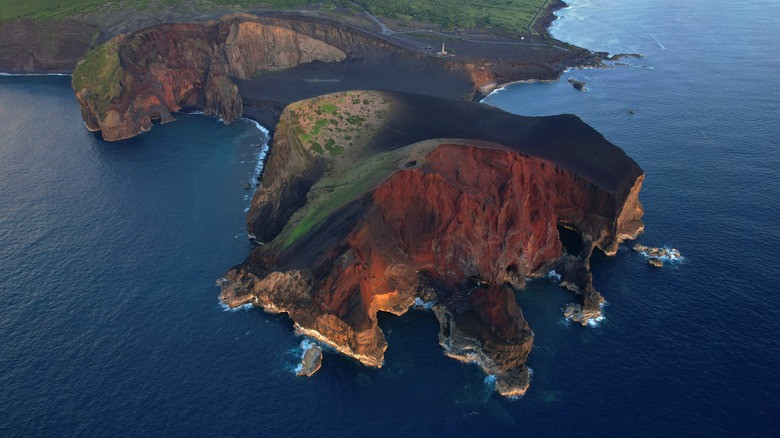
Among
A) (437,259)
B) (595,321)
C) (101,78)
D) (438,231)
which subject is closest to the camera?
(595,321)

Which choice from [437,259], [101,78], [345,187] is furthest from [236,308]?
[101,78]

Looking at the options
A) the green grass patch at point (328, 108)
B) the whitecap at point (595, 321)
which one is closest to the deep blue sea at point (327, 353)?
the whitecap at point (595, 321)

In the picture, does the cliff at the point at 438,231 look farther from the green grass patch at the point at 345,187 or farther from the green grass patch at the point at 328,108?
the green grass patch at the point at 328,108

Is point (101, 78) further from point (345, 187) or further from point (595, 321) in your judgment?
point (595, 321)

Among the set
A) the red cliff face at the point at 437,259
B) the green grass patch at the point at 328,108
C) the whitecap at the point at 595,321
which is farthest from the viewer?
the green grass patch at the point at 328,108

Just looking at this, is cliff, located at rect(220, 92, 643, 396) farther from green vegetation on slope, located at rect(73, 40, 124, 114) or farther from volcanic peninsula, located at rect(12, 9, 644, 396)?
green vegetation on slope, located at rect(73, 40, 124, 114)

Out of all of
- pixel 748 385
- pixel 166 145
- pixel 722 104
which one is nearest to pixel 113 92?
pixel 166 145

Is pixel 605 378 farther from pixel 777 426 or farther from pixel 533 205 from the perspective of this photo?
pixel 533 205
